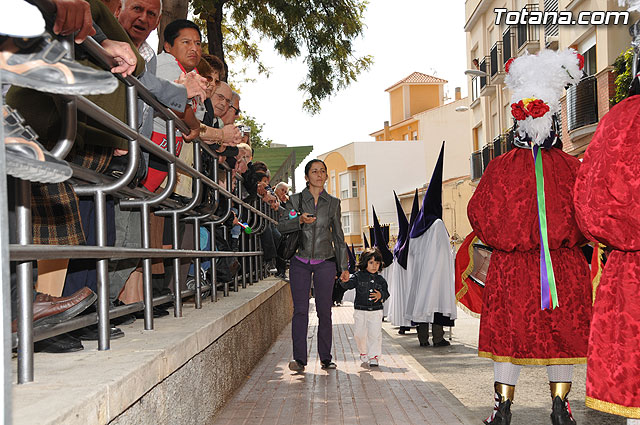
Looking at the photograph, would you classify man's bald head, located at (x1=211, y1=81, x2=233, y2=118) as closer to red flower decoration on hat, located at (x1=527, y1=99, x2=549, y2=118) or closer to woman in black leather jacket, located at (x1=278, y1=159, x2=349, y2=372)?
woman in black leather jacket, located at (x1=278, y1=159, x2=349, y2=372)

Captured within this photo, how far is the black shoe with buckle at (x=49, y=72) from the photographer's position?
117 centimetres

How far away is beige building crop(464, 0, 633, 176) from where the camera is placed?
20.4 m

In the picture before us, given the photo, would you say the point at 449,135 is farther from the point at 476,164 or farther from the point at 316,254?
the point at 316,254

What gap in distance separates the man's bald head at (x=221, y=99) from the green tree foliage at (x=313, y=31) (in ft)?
24.6

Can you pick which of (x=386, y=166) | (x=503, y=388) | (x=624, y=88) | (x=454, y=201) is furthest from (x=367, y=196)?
(x=503, y=388)

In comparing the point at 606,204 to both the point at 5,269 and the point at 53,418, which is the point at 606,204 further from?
the point at 5,269

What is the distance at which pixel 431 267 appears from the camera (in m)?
10.2

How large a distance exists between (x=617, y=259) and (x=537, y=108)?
1899 millimetres

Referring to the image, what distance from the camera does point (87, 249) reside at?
2.27 meters

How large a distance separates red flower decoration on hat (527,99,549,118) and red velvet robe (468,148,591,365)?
234 millimetres

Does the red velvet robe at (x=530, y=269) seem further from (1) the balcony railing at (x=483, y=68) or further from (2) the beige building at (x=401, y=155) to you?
(2) the beige building at (x=401, y=155)

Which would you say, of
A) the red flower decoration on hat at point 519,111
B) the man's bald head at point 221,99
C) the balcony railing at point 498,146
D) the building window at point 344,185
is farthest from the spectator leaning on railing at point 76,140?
the building window at point 344,185

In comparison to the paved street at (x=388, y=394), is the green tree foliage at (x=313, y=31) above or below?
above

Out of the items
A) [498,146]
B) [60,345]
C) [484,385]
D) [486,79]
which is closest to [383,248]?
[484,385]
